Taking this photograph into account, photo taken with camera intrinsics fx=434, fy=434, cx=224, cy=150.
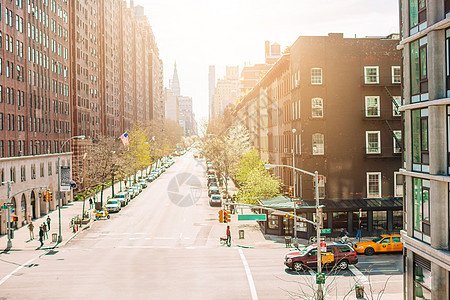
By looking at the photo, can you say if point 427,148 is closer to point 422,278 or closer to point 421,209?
point 421,209

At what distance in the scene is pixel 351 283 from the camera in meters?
28.9

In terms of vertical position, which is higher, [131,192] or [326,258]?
[131,192]

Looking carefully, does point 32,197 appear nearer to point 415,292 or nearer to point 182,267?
point 182,267

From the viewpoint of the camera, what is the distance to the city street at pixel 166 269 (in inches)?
1064

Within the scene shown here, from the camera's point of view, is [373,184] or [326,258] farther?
[373,184]

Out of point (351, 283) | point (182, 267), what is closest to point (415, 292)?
point (351, 283)

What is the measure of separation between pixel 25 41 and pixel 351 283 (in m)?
51.8

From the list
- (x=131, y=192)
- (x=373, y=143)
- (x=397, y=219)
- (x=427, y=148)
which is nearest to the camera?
(x=427, y=148)

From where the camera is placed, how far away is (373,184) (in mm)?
46188

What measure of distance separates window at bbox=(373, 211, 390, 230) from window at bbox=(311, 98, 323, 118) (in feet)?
38.3

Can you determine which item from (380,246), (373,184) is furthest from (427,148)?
(373,184)

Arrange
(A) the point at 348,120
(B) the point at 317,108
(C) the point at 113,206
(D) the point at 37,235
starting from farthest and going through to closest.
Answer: (C) the point at 113,206
(D) the point at 37,235
(B) the point at 317,108
(A) the point at 348,120

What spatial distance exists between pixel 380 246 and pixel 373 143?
12725 millimetres

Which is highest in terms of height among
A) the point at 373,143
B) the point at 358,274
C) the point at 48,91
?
the point at 48,91
